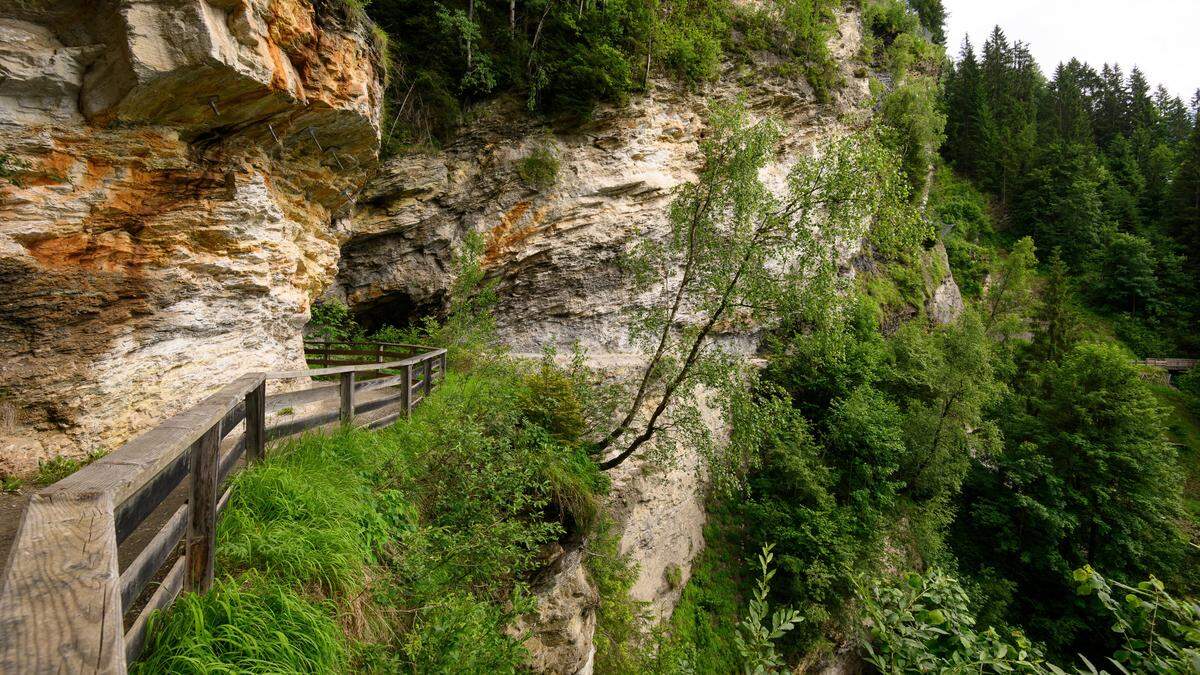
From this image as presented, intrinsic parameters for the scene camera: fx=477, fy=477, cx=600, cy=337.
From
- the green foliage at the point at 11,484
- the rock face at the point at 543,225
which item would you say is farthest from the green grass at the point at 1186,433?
the green foliage at the point at 11,484

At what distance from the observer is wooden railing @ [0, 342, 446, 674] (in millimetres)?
976

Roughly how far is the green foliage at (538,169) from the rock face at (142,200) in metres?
5.89

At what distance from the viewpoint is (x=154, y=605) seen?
1924mm

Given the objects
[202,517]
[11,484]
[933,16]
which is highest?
[933,16]

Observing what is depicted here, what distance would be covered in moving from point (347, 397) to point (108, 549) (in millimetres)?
4407

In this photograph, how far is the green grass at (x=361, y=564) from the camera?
2.28 metres

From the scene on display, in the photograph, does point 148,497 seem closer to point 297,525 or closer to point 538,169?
point 297,525

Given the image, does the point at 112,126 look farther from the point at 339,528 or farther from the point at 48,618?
the point at 48,618

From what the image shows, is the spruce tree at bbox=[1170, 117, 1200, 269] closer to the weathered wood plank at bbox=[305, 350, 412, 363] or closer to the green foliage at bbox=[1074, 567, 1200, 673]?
the green foliage at bbox=[1074, 567, 1200, 673]

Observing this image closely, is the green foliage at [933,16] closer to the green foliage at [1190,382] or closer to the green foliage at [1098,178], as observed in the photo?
the green foliage at [1098,178]

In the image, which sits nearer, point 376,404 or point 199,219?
point 376,404

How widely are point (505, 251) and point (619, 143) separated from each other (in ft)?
16.2

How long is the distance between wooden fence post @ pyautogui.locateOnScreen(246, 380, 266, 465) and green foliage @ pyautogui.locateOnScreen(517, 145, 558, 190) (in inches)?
465

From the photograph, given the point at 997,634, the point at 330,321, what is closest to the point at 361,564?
the point at 997,634
